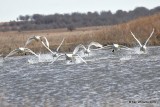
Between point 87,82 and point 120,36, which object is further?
point 120,36

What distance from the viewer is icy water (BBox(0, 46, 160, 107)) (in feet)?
54.3

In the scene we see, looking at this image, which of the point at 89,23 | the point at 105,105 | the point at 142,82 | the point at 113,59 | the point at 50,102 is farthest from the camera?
the point at 89,23

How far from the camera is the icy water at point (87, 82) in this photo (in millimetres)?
16562

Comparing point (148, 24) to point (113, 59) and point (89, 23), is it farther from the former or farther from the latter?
point (89, 23)

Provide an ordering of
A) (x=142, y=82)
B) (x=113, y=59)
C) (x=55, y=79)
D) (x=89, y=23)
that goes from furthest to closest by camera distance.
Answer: (x=89, y=23) → (x=113, y=59) → (x=55, y=79) → (x=142, y=82)

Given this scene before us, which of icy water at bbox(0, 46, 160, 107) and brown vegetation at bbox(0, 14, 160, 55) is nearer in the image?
icy water at bbox(0, 46, 160, 107)

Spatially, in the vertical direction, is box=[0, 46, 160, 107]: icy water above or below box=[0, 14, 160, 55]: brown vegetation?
below

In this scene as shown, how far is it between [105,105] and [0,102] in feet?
9.34

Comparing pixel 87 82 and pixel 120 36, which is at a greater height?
pixel 120 36

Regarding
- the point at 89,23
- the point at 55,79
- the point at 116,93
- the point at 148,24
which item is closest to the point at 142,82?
the point at 116,93

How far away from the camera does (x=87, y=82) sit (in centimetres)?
2088

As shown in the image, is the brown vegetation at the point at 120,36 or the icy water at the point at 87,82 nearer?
the icy water at the point at 87,82

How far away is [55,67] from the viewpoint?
88.3 feet

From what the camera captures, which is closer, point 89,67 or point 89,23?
point 89,67
